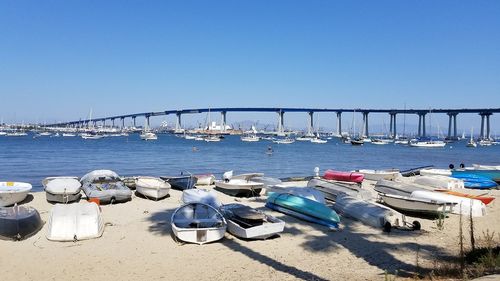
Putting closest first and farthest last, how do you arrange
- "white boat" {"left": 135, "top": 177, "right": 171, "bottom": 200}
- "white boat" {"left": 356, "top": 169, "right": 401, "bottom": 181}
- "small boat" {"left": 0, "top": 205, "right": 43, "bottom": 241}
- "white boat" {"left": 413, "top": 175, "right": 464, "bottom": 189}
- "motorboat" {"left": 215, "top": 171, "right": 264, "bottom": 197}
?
"small boat" {"left": 0, "top": 205, "right": 43, "bottom": 241}, "white boat" {"left": 135, "top": 177, "right": 171, "bottom": 200}, "motorboat" {"left": 215, "top": 171, "right": 264, "bottom": 197}, "white boat" {"left": 413, "top": 175, "right": 464, "bottom": 189}, "white boat" {"left": 356, "top": 169, "right": 401, "bottom": 181}

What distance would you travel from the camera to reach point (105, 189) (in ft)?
53.4

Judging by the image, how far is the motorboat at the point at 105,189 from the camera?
51.4 ft

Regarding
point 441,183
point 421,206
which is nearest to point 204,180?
point 421,206

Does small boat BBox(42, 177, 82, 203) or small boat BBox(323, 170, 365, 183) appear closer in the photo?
small boat BBox(42, 177, 82, 203)

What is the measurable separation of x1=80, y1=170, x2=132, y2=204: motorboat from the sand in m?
2.64

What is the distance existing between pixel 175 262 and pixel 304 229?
4.64 m

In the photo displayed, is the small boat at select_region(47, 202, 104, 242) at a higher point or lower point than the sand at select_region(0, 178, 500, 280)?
higher

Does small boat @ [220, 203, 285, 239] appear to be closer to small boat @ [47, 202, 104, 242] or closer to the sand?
the sand

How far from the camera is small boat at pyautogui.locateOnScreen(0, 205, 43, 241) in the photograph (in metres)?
10.8

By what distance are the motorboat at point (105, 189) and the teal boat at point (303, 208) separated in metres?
5.93

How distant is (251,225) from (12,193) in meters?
9.89

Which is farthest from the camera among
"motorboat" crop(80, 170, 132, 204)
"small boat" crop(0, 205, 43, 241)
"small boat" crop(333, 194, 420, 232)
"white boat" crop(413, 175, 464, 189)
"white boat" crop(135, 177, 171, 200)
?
"white boat" crop(413, 175, 464, 189)

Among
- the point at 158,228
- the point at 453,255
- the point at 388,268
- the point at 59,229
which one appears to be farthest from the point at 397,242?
the point at 59,229

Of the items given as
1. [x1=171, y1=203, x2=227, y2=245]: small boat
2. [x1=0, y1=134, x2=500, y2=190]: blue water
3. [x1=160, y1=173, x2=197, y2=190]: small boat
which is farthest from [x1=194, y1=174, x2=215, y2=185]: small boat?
[x1=171, y1=203, x2=227, y2=245]: small boat
